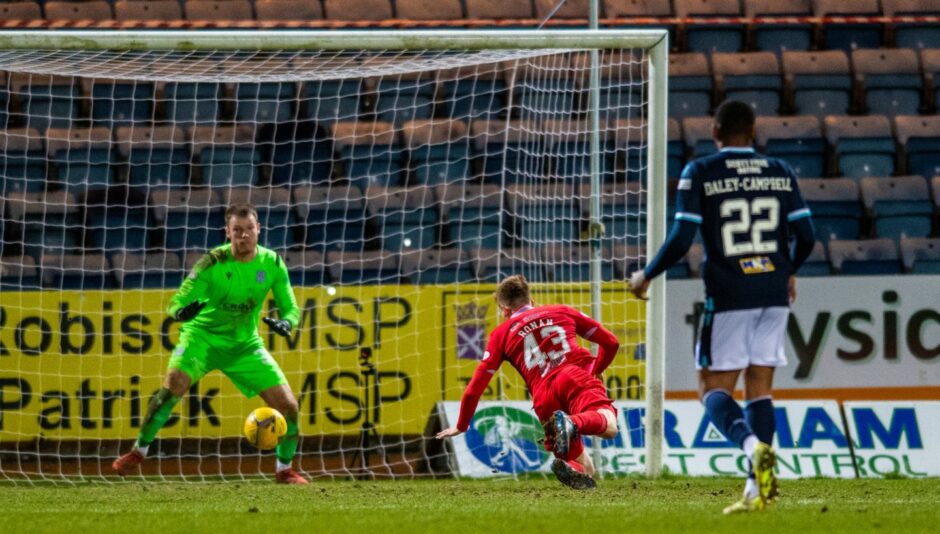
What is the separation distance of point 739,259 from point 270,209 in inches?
251

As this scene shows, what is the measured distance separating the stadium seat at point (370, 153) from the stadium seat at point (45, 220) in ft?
7.65

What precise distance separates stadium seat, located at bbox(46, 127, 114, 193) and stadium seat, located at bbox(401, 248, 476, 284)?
8.87ft

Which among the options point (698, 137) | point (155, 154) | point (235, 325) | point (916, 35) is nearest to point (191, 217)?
point (155, 154)

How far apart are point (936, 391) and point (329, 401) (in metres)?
4.56

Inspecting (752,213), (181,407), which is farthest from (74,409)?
(752,213)

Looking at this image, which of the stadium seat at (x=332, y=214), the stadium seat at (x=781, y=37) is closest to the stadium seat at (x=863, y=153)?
the stadium seat at (x=781, y=37)

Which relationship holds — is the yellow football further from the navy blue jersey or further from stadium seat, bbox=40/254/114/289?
the navy blue jersey

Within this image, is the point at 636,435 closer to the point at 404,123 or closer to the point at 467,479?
the point at 467,479

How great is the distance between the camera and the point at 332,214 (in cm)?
1161

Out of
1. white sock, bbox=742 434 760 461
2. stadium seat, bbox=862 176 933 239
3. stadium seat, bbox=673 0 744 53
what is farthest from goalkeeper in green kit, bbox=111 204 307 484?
stadium seat, bbox=673 0 744 53

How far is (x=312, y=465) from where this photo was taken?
10125 mm

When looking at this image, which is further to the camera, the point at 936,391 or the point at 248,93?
the point at 248,93

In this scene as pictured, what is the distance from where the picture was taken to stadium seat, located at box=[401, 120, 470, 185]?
38.5 ft

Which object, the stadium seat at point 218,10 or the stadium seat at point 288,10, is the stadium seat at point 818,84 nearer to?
the stadium seat at point 288,10
